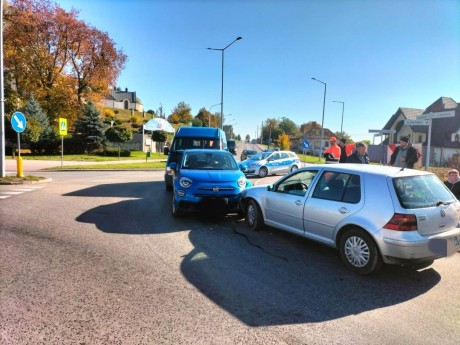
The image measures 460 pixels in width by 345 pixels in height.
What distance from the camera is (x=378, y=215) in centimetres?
448

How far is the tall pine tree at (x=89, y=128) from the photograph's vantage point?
3566cm

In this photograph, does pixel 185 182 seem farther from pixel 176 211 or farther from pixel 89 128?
pixel 89 128

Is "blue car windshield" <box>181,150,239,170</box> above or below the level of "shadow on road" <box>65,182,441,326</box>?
above

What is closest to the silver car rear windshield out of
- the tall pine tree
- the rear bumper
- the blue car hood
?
the rear bumper

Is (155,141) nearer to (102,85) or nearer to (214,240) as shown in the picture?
(102,85)

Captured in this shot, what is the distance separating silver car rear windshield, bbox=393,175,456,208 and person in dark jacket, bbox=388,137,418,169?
343 cm

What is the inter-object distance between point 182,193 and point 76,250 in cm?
256

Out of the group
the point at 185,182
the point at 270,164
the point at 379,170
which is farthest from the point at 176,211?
the point at 270,164

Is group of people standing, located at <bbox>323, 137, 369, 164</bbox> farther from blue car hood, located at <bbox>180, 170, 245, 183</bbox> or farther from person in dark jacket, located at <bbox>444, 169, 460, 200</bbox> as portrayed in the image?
blue car hood, located at <bbox>180, 170, 245, 183</bbox>

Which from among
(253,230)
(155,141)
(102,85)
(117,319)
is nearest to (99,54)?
(102,85)

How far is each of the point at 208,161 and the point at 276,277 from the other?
4630 mm

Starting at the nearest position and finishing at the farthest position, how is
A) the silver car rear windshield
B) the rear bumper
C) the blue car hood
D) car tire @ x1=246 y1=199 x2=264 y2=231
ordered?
the rear bumper, the silver car rear windshield, car tire @ x1=246 y1=199 x2=264 y2=231, the blue car hood

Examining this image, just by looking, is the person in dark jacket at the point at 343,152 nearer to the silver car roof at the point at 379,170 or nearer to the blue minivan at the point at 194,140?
the blue minivan at the point at 194,140

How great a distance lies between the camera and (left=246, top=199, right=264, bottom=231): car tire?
6.80 m
